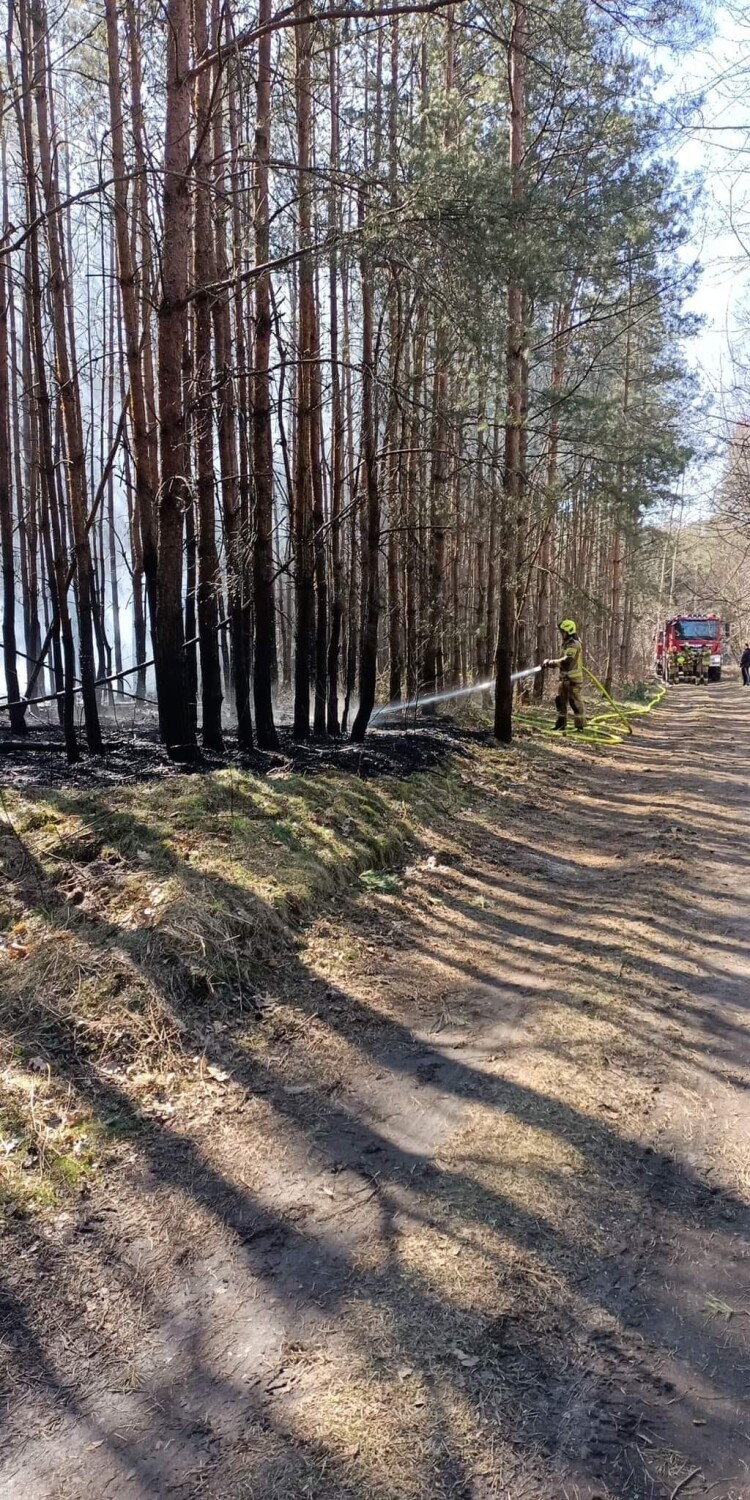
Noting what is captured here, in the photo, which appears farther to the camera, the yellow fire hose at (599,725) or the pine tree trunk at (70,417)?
the yellow fire hose at (599,725)

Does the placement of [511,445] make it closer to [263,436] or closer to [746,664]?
[263,436]

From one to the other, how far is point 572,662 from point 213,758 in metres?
8.00

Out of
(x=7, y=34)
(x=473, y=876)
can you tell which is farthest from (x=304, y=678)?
(x=7, y=34)

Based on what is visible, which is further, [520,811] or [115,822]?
[520,811]

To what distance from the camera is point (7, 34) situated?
8.88 metres

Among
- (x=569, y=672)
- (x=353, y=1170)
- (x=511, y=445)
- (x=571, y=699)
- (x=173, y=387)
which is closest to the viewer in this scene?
(x=353, y=1170)

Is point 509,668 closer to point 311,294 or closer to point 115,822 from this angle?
point 311,294

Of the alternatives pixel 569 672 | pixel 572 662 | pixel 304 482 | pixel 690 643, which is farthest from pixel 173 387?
pixel 690 643

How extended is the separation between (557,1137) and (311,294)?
1030 cm

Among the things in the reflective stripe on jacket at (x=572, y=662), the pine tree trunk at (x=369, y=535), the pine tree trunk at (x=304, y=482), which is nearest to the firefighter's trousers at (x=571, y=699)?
the reflective stripe on jacket at (x=572, y=662)

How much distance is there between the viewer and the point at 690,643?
1261 inches

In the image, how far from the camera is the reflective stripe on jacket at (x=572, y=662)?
47.5 feet

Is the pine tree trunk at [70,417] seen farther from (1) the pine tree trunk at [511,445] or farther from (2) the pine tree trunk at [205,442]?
(1) the pine tree trunk at [511,445]

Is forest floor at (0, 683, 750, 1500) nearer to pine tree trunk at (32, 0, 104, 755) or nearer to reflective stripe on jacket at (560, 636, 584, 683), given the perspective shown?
pine tree trunk at (32, 0, 104, 755)
